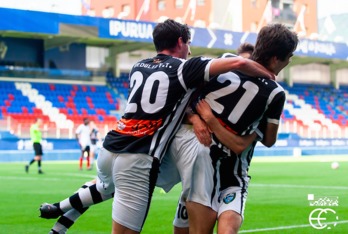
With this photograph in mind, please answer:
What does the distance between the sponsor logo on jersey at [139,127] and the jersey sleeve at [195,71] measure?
35 centimetres

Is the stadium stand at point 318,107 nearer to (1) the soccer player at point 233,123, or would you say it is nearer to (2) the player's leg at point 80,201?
(2) the player's leg at point 80,201

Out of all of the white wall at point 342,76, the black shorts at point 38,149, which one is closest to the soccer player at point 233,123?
the black shorts at point 38,149

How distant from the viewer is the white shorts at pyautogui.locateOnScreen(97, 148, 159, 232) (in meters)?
5.17

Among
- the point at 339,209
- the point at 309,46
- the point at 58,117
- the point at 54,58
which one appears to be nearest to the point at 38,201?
the point at 339,209

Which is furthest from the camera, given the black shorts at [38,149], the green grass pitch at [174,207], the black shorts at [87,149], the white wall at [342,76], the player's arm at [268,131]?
the white wall at [342,76]

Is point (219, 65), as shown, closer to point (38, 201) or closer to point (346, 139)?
point (38, 201)

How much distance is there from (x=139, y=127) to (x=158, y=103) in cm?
22

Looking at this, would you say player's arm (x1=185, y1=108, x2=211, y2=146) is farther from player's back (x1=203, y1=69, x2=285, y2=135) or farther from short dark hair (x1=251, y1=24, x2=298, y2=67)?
short dark hair (x1=251, y1=24, x2=298, y2=67)

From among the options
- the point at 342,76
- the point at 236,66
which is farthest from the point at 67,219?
the point at 342,76

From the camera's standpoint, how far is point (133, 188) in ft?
17.0

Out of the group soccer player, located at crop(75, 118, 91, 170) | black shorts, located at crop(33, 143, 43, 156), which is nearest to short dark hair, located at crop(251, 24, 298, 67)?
black shorts, located at crop(33, 143, 43, 156)

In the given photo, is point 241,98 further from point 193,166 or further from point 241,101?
point 193,166

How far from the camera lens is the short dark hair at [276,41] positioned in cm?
502

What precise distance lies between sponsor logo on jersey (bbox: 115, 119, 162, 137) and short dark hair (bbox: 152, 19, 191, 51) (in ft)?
1.94
